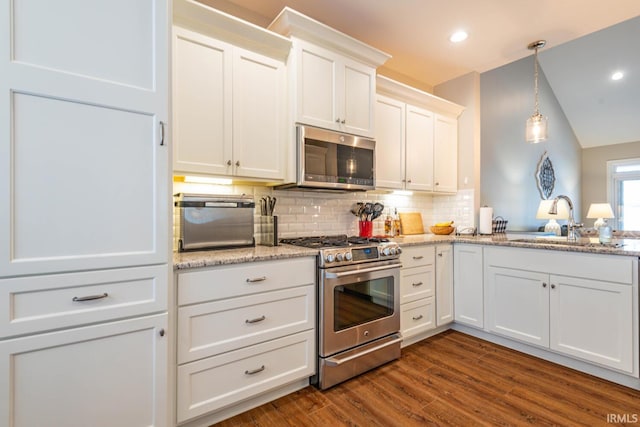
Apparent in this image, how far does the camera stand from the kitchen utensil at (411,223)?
3.52m

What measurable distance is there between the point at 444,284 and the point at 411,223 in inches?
32.8

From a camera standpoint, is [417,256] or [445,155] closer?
[417,256]

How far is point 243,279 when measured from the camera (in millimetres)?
1771

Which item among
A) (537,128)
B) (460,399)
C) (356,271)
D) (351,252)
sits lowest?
(460,399)

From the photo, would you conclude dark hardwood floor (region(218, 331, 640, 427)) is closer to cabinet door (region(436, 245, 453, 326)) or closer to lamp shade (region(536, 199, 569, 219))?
cabinet door (region(436, 245, 453, 326))

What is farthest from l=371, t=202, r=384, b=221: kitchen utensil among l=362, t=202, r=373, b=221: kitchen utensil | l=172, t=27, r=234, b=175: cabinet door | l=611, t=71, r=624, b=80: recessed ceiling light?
l=611, t=71, r=624, b=80: recessed ceiling light

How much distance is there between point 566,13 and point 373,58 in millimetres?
1577

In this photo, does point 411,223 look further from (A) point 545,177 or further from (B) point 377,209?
(A) point 545,177

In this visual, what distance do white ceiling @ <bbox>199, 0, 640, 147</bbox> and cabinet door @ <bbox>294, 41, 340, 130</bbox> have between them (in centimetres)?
43

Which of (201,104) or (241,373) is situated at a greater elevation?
(201,104)

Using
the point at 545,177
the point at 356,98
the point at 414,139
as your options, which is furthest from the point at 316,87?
the point at 545,177

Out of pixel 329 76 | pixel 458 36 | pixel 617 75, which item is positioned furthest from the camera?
pixel 617 75

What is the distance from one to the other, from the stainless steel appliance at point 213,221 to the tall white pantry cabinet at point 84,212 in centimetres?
51

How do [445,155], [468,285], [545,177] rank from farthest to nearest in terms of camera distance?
[545,177]
[445,155]
[468,285]
